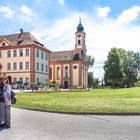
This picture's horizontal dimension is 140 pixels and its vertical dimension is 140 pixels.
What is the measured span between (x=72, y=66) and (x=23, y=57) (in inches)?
1079

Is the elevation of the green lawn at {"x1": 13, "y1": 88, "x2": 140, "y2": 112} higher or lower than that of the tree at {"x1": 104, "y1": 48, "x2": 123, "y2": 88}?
lower

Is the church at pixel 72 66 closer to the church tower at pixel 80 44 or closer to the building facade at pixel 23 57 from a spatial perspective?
the church tower at pixel 80 44

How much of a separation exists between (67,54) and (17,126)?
99511 millimetres

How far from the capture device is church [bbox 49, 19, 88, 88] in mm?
105750

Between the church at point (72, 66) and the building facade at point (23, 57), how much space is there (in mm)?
19917

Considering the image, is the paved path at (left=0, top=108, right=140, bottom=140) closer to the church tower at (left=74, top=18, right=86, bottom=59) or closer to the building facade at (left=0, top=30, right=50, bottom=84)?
the building facade at (left=0, top=30, right=50, bottom=84)

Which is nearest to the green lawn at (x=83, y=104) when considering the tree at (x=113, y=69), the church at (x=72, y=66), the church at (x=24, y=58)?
the church at (x=24, y=58)

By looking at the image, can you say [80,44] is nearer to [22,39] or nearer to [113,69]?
[113,69]

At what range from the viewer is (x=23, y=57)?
269 feet

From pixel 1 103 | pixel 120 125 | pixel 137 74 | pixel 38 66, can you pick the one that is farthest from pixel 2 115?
pixel 137 74

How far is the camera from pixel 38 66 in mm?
83125

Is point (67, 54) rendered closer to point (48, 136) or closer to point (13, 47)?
point (13, 47)

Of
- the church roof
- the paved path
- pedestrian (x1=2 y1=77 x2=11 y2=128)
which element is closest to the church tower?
the church roof

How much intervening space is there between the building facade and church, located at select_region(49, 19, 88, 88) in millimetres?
19917
